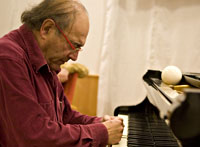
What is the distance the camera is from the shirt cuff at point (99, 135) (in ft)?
3.24

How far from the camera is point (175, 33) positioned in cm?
283

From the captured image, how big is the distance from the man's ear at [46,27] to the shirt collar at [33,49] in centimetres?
5

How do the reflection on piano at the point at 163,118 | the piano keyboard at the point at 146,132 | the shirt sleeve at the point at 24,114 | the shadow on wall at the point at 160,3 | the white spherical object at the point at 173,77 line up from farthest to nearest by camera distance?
the shadow on wall at the point at 160,3 < the white spherical object at the point at 173,77 < the piano keyboard at the point at 146,132 < the shirt sleeve at the point at 24,114 < the reflection on piano at the point at 163,118

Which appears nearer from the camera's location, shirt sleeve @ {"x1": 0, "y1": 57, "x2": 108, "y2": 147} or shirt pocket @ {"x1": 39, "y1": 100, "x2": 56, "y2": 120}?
shirt sleeve @ {"x1": 0, "y1": 57, "x2": 108, "y2": 147}

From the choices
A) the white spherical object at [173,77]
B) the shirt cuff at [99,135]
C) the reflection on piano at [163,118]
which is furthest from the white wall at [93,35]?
the shirt cuff at [99,135]

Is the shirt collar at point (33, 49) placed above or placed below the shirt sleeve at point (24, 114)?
above

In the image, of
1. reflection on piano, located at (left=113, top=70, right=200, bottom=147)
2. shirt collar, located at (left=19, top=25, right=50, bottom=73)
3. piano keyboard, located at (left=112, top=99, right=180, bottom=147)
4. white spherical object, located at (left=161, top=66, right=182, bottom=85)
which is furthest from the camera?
white spherical object, located at (left=161, top=66, right=182, bottom=85)

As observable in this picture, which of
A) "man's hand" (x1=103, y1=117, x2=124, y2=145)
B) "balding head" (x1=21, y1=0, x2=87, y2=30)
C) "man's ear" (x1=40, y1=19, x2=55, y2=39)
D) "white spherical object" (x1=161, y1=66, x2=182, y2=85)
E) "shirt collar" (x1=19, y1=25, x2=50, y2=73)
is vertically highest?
"balding head" (x1=21, y1=0, x2=87, y2=30)

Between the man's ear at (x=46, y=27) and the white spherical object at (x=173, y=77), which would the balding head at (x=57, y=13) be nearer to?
the man's ear at (x=46, y=27)

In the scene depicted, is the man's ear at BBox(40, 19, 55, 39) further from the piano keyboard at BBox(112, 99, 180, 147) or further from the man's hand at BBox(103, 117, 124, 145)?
the piano keyboard at BBox(112, 99, 180, 147)

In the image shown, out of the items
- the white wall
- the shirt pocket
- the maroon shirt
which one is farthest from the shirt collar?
the white wall

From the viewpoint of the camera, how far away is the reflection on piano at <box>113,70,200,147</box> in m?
0.51

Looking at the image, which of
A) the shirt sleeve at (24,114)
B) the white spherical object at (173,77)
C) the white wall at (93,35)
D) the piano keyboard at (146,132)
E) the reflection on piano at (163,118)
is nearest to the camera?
the reflection on piano at (163,118)

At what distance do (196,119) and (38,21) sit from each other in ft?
2.82
